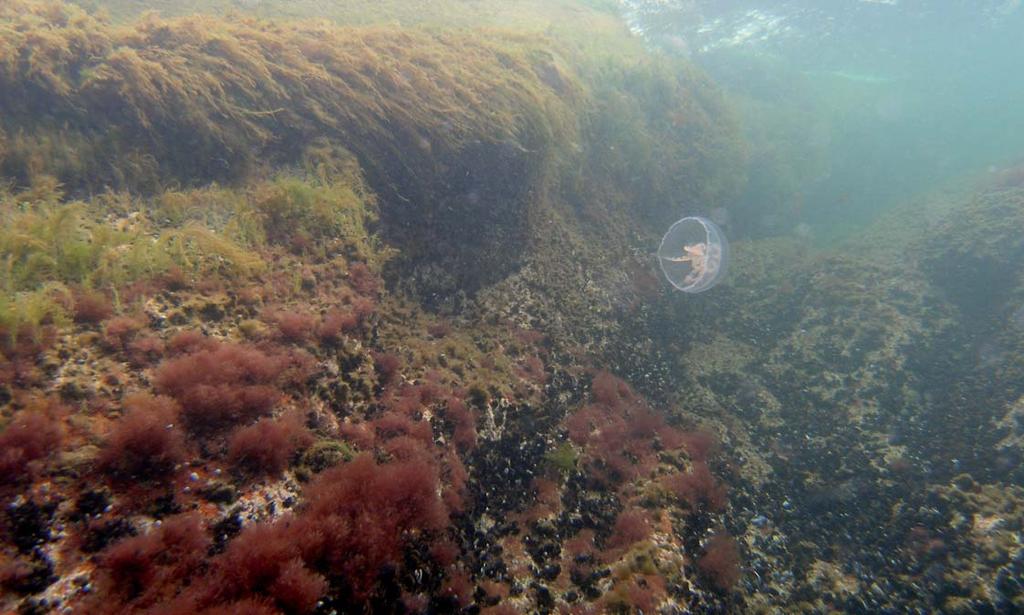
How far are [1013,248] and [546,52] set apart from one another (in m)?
13.9

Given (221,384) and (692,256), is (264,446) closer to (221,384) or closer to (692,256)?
(221,384)

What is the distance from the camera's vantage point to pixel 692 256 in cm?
1124

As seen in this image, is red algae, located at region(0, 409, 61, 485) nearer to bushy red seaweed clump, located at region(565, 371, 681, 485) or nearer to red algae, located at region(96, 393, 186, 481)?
red algae, located at region(96, 393, 186, 481)

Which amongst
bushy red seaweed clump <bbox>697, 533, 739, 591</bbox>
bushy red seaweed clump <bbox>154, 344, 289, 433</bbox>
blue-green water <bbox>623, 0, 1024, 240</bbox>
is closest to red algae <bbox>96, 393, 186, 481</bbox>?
bushy red seaweed clump <bbox>154, 344, 289, 433</bbox>

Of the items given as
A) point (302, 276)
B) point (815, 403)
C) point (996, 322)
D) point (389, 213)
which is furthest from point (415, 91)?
point (996, 322)

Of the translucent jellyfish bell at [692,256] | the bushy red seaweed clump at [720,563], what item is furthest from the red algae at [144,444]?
the translucent jellyfish bell at [692,256]

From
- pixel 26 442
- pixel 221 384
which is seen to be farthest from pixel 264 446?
pixel 26 442

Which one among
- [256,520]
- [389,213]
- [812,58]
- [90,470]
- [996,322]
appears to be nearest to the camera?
[90,470]

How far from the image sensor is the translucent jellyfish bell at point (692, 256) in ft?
36.5

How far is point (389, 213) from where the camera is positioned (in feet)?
23.1

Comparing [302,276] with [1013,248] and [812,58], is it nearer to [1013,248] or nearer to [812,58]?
[1013,248]

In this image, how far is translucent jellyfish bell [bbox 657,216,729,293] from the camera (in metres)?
11.1

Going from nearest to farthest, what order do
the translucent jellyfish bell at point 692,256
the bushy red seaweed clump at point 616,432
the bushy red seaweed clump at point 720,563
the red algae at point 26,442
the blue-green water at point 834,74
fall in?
the red algae at point 26,442 → the bushy red seaweed clump at point 720,563 → the bushy red seaweed clump at point 616,432 → the translucent jellyfish bell at point 692,256 → the blue-green water at point 834,74

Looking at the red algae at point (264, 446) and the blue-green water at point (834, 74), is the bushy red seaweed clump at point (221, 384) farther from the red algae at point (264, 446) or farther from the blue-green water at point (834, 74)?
the blue-green water at point (834, 74)
